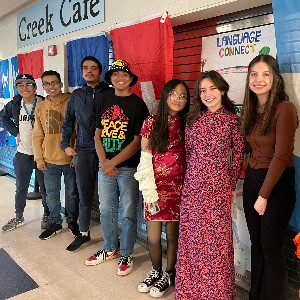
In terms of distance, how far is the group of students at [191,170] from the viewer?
1.94 m

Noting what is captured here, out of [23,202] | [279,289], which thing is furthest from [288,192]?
[23,202]

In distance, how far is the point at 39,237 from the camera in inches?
142

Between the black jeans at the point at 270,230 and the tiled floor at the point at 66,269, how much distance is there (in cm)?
60

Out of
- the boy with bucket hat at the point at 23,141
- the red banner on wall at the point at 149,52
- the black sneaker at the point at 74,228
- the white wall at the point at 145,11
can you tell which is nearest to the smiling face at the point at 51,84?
the boy with bucket hat at the point at 23,141

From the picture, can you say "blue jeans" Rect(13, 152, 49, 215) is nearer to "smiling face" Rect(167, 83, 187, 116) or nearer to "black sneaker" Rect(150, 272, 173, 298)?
"black sneaker" Rect(150, 272, 173, 298)

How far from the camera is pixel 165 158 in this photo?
240 cm

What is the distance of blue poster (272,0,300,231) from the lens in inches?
76.4

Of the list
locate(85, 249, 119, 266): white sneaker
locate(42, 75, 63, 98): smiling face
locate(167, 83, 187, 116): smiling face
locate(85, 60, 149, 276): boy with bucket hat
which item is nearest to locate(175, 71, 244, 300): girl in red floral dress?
locate(167, 83, 187, 116): smiling face

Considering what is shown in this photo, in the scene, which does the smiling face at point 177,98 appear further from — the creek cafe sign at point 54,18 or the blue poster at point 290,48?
the creek cafe sign at point 54,18

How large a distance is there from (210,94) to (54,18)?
3315mm

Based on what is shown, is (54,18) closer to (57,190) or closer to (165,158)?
(57,190)

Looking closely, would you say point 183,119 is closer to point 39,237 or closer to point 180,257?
point 180,257

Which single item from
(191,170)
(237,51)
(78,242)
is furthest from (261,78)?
(78,242)

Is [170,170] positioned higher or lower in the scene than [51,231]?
higher
